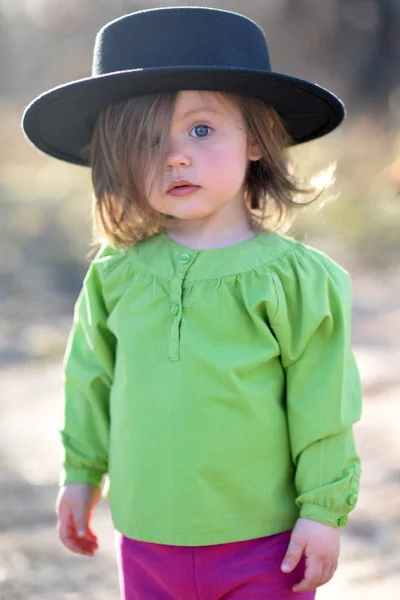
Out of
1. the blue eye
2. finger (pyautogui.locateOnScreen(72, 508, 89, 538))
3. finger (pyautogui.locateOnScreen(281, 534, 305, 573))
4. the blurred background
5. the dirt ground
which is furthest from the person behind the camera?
the blurred background

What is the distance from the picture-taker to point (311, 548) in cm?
165

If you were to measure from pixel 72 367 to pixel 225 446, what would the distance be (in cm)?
44

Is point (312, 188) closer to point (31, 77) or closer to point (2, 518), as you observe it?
point (2, 518)

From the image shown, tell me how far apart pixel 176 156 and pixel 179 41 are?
23cm

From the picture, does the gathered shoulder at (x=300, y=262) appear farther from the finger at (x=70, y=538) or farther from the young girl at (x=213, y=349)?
the finger at (x=70, y=538)

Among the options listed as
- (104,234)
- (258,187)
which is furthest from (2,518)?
(258,187)

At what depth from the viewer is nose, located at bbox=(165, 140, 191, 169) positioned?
1707 millimetres

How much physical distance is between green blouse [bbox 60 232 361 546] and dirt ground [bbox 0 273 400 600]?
2.63 feet

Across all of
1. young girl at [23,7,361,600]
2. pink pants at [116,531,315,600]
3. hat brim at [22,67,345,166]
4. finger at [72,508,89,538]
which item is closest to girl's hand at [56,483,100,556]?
finger at [72,508,89,538]

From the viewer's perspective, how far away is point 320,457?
1.67 m

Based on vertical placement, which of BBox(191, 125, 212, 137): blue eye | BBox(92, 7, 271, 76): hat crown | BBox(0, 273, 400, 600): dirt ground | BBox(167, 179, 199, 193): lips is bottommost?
BBox(0, 273, 400, 600): dirt ground

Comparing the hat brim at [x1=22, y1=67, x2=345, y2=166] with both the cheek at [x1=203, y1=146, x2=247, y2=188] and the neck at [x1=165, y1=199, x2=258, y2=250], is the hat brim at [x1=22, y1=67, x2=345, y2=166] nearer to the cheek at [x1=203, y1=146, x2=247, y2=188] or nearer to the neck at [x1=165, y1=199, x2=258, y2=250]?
the cheek at [x1=203, y1=146, x2=247, y2=188]

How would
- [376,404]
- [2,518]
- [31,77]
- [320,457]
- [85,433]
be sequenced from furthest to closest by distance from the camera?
[31,77], [376,404], [2,518], [85,433], [320,457]

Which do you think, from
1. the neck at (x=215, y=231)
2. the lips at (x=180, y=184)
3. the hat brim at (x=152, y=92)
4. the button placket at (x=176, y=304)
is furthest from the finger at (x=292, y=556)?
the hat brim at (x=152, y=92)
